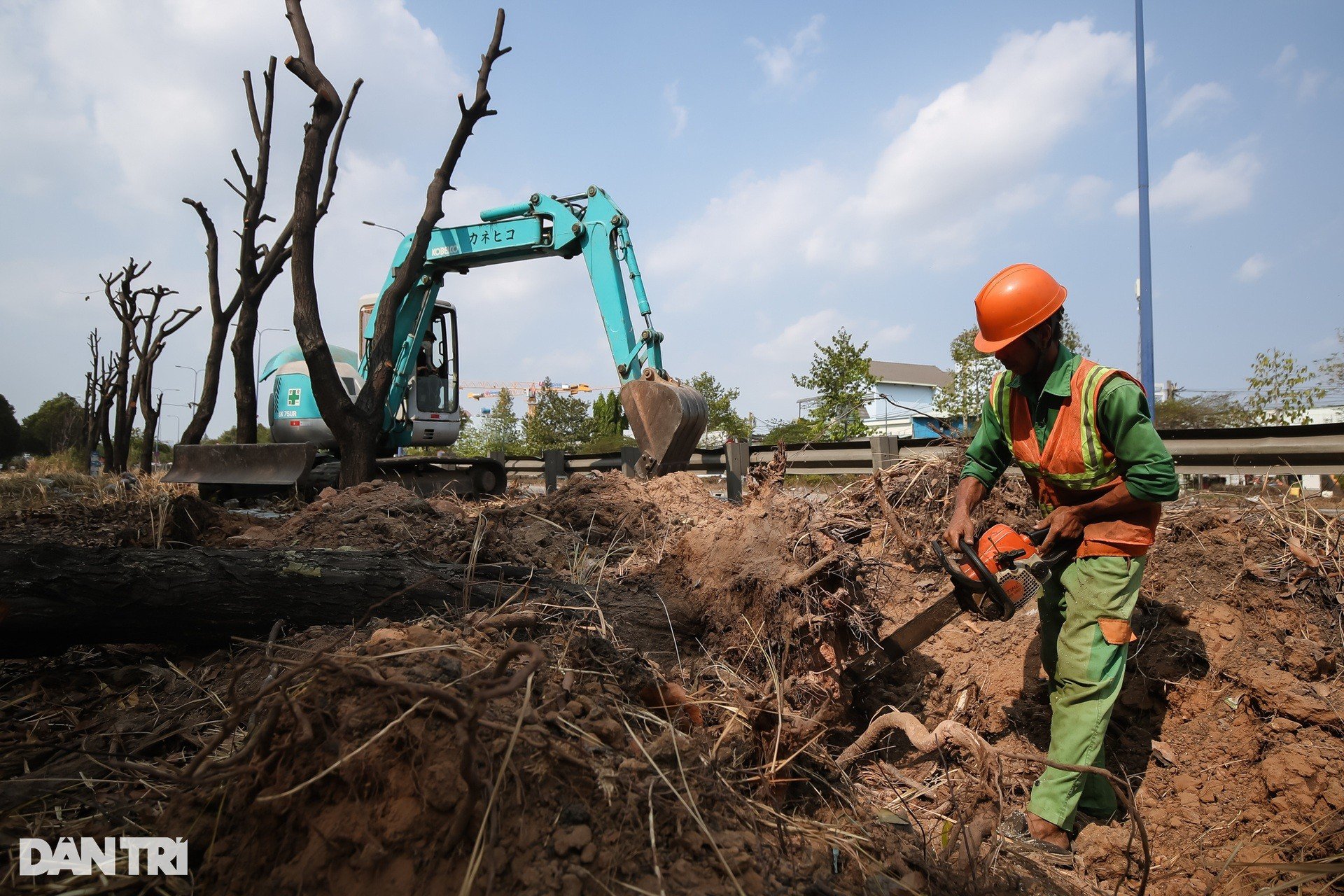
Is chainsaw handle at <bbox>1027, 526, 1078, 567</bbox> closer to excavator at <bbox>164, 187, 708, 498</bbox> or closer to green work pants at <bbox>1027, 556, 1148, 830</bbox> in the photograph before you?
green work pants at <bbox>1027, 556, 1148, 830</bbox>

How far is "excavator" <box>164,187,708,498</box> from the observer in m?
8.05

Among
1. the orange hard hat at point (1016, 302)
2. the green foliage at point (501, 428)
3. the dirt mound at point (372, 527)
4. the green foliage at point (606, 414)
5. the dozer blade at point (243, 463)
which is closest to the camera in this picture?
the orange hard hat at point (1016, 302)

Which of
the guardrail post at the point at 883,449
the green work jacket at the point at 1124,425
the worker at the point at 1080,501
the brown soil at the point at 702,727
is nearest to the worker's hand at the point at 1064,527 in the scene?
the worker at the point at 1080,501

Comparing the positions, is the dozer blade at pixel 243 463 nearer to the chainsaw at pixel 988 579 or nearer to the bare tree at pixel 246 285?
the bare tree at pixel 246 285

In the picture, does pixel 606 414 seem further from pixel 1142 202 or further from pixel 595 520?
pixel 595 520

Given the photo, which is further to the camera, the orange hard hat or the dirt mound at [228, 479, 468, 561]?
the dirt mound at [228, 479, 468, 561]

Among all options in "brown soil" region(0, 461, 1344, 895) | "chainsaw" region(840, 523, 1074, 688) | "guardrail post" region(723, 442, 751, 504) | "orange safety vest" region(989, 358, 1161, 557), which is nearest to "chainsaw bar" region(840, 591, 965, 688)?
"chainsaw" region(840, 523, 1074, 688)

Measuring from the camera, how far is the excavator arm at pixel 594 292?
7891 millimetres

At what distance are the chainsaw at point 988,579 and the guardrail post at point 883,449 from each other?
428 cm

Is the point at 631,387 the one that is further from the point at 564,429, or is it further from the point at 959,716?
the point at 564,429

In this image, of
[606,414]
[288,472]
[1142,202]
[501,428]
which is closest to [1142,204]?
[1142,202]

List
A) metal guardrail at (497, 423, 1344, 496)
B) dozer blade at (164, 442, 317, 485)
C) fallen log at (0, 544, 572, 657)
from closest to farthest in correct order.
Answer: fallen log at (0, 544, 572, 657)
metal guardrail at (497, 423, 1344, 496)
dozer blade at (164, 442, 317, 485)

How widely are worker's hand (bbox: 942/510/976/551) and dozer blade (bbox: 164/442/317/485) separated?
8.25 metres

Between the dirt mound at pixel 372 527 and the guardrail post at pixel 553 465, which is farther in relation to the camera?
the guardrail post at pixel 553 465
